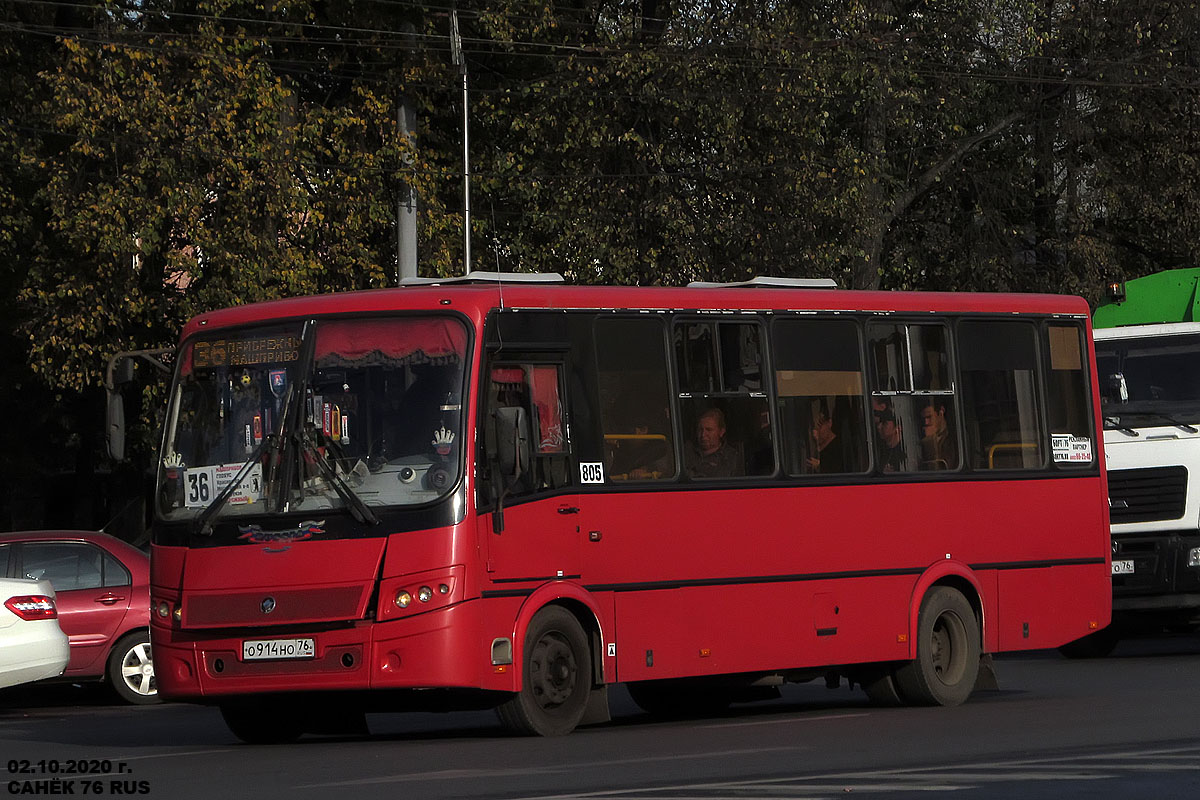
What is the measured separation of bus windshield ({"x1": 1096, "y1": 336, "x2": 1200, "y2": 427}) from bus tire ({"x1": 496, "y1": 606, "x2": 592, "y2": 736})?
8.61 metres

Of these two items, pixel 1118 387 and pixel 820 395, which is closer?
pixel 820 395

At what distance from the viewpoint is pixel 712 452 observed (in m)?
14.5

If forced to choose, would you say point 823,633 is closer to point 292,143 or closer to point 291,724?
point 291,724

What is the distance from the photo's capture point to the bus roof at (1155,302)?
70.0 ft

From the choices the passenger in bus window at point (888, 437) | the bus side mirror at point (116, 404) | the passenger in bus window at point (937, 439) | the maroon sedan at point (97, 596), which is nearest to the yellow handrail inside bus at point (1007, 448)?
the passenger in bus window at point (937, 439)

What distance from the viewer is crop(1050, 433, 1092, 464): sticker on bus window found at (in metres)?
16.7

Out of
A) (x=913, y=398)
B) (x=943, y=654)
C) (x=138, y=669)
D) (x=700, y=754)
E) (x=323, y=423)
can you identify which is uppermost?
(x=913, y=398)

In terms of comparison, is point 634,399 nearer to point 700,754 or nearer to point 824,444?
point 824,444

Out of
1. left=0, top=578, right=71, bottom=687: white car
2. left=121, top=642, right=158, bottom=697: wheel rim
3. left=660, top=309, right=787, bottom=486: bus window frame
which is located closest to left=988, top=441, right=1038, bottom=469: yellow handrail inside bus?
left=660, top=309, right=787, bottom=486: bus window frame

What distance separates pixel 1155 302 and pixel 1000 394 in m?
5.67

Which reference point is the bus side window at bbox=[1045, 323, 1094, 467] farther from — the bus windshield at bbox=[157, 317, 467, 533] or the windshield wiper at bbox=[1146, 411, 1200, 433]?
the bus windshield at bbox=[157, 317, 467, 533]

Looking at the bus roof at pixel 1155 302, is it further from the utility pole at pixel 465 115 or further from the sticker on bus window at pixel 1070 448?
the utility pole at pixel 465 115

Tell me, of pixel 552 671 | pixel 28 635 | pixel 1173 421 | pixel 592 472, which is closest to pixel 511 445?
pixel 592 472

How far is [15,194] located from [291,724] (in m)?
18.0
